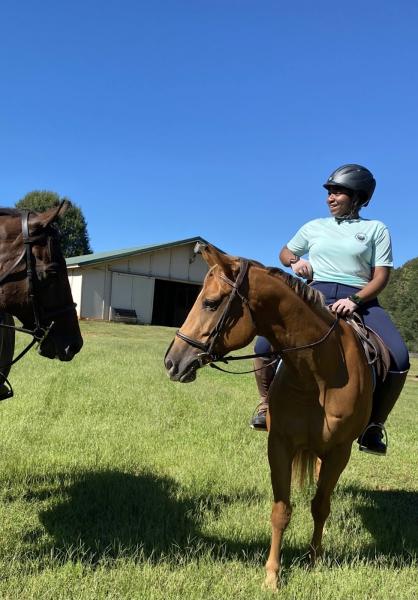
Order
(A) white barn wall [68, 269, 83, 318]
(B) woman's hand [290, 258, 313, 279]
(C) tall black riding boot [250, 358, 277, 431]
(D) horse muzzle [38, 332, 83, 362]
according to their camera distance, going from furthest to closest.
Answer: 1. (A) white barn wall [68, 269, 83, 318]
2. (C) tall black riding boot [250, 358, 277, 431]
3. (B) woman's hand [290, 258, 313, 279]
4. (D) horse muzzle [38, 332, 83, 362]

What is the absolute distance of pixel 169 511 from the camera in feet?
15.4

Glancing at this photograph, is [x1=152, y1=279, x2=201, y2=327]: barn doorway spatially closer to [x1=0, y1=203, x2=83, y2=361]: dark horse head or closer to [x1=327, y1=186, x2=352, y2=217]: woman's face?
[x1=327, y1=186, x2=352, y2=217]: woman's face

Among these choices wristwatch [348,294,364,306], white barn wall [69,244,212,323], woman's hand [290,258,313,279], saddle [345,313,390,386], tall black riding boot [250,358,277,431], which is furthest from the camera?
white barn wall [69,244,212,323]

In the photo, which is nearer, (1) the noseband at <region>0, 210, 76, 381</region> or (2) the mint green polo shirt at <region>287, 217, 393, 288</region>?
(1) the noseband at <region>0, 210, 76, 381</region>

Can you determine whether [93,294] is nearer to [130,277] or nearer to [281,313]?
[130,277]

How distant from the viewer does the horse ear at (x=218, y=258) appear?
3.21 m

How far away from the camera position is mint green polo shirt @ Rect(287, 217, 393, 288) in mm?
4203

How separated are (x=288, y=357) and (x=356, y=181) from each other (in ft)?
5.90

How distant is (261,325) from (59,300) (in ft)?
5.12

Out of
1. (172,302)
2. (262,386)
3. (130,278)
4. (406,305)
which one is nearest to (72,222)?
(172,302)

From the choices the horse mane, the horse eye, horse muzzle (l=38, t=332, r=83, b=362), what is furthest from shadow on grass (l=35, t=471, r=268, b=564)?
the horse mane

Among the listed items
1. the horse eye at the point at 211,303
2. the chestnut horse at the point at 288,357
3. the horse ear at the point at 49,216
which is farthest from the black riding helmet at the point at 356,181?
the horse ear at the point at 49,216

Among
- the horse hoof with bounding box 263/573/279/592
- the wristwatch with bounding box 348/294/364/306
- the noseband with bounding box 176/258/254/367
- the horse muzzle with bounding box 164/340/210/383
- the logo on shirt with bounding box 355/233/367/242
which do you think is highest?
the logo on shirt with bounding box 355/233/367/242

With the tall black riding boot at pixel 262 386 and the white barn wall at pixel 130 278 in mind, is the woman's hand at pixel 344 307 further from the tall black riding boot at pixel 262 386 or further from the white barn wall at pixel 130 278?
the white barn wall at pixel 130 278
